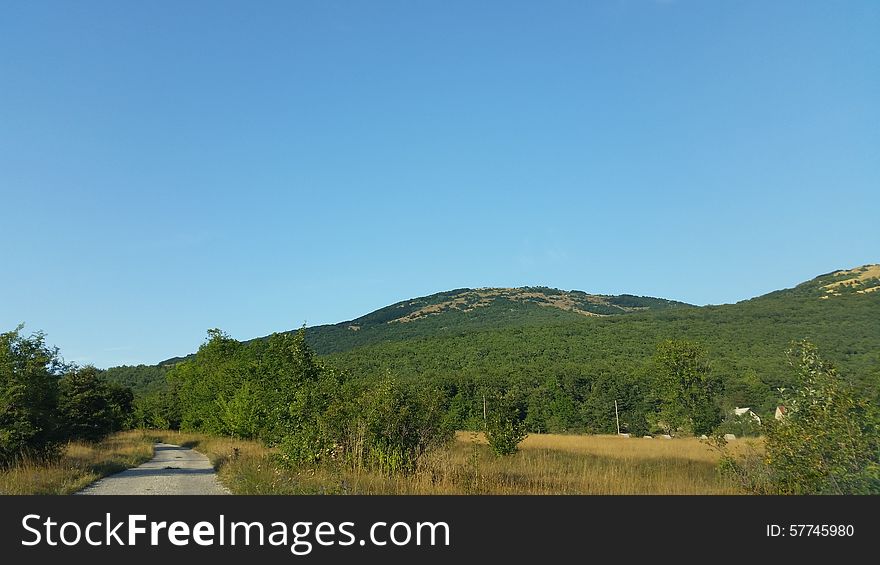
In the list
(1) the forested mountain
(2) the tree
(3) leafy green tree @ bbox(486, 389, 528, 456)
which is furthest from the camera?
(1) the forested mountain

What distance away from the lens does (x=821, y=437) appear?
8.77 metres

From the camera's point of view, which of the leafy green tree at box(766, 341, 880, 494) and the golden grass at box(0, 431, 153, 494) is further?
the golden grass at box(0, 431, 153, 494)

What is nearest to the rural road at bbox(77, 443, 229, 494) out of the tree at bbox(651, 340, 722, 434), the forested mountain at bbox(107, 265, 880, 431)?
the forested mountain at bbox(107, 265, 880, 431)

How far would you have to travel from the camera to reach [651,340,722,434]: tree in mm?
47625

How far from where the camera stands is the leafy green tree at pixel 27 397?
64.5ft

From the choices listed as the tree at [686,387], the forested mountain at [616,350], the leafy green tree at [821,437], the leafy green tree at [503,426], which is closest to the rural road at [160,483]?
the leafy green tree at [503,426]

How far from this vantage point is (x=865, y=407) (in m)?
8.34
